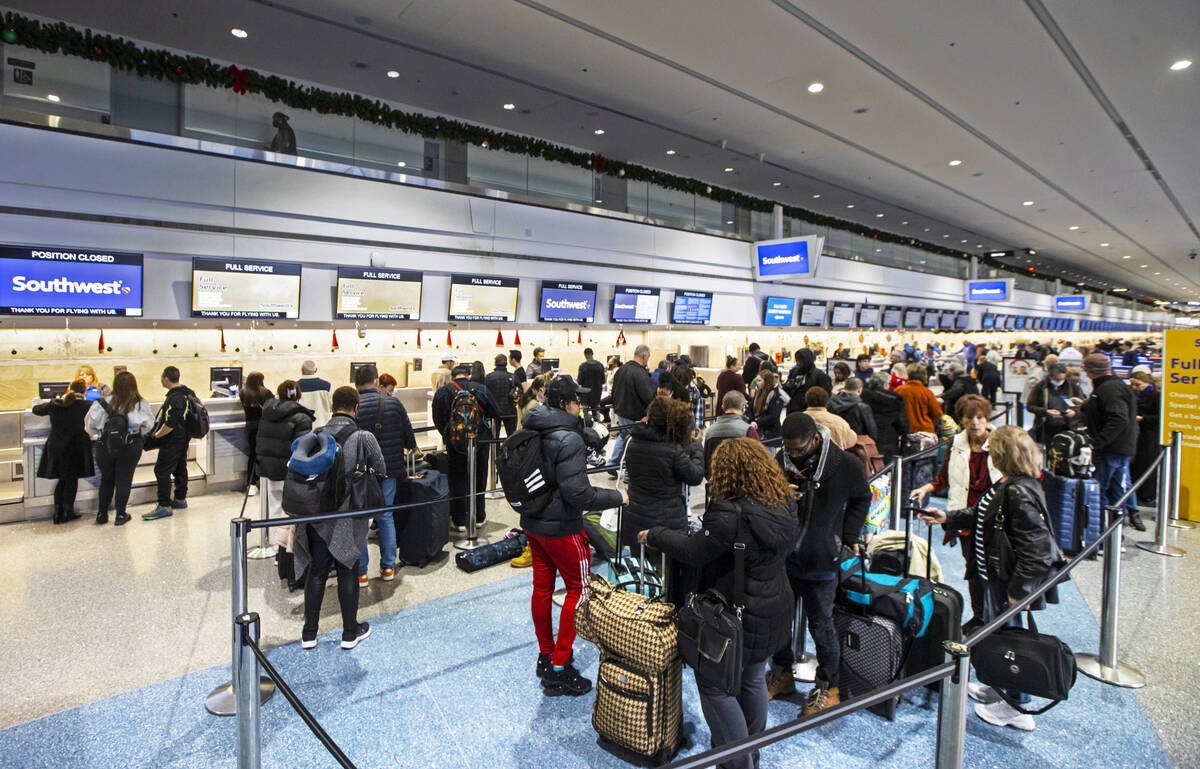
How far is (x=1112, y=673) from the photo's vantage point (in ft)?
11.3

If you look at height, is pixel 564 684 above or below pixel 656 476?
below

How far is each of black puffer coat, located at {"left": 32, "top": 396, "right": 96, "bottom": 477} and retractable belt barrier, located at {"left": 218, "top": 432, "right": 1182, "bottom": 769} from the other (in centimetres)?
433

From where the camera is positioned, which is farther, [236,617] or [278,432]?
[278,432]

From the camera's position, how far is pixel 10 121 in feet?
19.3

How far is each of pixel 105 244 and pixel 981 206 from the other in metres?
17.8

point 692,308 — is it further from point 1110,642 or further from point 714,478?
point 714,478

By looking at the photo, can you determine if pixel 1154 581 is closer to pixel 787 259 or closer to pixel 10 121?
pixel 787 259

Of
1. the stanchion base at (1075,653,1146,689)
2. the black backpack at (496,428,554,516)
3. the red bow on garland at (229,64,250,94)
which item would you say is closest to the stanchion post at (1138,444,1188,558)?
the stanchion base at (1075,653,1146,689)

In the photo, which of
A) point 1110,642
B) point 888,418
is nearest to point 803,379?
point 888,418

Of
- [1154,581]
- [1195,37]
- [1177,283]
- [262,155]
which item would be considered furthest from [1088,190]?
[1177,283]

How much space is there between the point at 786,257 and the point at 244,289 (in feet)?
33.0

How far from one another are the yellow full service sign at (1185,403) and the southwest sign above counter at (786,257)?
625cm

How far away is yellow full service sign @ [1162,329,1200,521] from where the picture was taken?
19.5ft

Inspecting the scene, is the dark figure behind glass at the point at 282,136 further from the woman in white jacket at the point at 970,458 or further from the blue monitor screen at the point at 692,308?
the woman in white jacket at the point at 970,458
